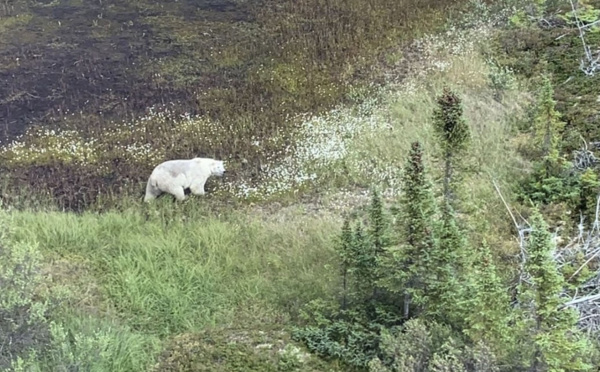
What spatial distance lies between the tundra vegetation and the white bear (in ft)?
0.67

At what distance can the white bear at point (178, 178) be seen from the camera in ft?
30.0

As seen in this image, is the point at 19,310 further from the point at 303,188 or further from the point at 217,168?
the point at 303,188

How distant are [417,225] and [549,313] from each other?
1.35 meters

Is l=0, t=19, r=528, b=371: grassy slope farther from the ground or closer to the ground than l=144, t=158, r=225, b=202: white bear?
closer to the ground

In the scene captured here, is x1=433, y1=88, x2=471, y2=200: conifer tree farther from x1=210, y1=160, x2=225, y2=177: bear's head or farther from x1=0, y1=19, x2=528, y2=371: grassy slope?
x1=210, y1=160, x2=225, y2=177: bear's head

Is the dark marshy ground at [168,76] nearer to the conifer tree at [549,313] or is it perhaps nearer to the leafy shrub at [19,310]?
the leafy shrub at [19,310]

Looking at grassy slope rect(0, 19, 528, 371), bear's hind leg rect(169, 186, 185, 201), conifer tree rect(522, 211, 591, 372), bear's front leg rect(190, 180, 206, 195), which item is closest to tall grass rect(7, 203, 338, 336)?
grassy slope rect(0, 19, 528, 371)

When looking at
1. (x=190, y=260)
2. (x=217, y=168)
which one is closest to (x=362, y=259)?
(x=190, y=260)

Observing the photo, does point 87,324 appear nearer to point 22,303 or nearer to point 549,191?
point 22,303

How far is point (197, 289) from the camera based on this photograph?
7305 mm

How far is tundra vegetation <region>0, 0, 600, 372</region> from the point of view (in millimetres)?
5492

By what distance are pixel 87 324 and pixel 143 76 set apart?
7500mm

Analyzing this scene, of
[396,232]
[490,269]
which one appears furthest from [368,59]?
[490,269]

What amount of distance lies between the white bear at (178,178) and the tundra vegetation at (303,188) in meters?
0.20
